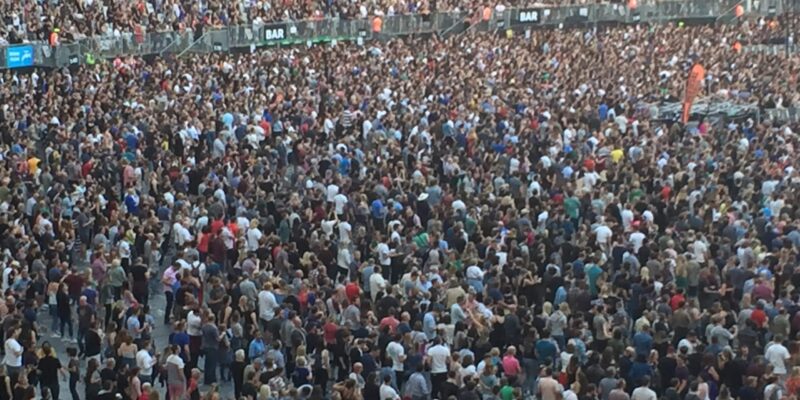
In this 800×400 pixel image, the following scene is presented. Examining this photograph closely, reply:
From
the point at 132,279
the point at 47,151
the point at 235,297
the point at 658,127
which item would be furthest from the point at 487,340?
the point at 658,127

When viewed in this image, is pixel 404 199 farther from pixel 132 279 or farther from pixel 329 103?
pixel 329 103

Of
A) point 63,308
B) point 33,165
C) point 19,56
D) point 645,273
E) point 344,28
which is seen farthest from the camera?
point 344,28

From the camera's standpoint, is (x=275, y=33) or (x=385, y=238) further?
(x=275, y=33)

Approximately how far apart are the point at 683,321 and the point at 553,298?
221 centimetres

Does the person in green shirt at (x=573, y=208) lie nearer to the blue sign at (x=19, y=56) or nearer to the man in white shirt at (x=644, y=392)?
the man in white shirt at (x=644, y=392)

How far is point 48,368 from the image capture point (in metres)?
19.2

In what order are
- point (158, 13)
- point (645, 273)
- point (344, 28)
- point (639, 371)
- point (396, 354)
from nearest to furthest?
point (639, 371)
point (396, 354)
point (645, 273)
point (158, 13)
point (344, 28)

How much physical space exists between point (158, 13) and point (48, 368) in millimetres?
26058

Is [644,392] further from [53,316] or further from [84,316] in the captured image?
[53,316]

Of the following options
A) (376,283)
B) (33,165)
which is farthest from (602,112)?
(376,283)

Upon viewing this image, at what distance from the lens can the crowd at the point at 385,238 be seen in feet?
62.3

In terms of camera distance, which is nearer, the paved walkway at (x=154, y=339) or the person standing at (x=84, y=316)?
the paved walkway at (x=154, y=339)

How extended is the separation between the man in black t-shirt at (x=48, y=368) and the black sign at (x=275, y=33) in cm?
2695

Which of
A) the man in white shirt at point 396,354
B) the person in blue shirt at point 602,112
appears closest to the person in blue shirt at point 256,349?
the man in white shirt at point 396,354
